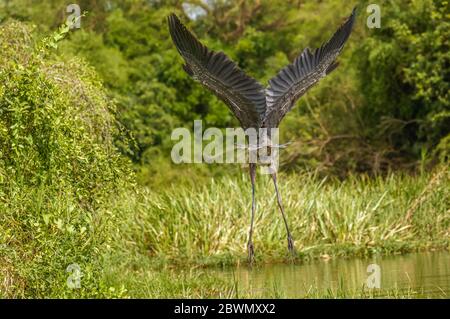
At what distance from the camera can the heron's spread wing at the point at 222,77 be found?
10.2 m

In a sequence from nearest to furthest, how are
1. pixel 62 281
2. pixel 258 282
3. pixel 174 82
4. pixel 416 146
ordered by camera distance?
1. pixel 62 281
2. pixel 258 282
3. pixel 416 146
4. pixel 174 82

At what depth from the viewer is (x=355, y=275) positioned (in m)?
12.0

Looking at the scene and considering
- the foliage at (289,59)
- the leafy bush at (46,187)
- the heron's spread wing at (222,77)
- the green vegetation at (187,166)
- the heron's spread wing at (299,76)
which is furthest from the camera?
the foliage at (289,59)

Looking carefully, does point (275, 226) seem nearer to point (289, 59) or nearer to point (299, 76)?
point (299, 76)

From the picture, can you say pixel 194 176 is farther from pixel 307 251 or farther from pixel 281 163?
pixel 307 251

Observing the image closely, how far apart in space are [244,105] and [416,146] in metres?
14.0

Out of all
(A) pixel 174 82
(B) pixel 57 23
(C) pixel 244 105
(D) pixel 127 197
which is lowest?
→ (D) pixel 127 197

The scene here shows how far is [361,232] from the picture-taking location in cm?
1516

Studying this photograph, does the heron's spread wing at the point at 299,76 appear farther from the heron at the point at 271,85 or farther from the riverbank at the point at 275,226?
the riverbank at the point at 275,226

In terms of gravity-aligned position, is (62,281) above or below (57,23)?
below

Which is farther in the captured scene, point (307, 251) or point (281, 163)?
point (281, 163)

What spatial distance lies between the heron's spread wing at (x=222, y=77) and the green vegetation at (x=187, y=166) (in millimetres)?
1072

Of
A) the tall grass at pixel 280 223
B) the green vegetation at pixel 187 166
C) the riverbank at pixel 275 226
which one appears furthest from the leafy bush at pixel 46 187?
the tall grass at pixel 280 223
